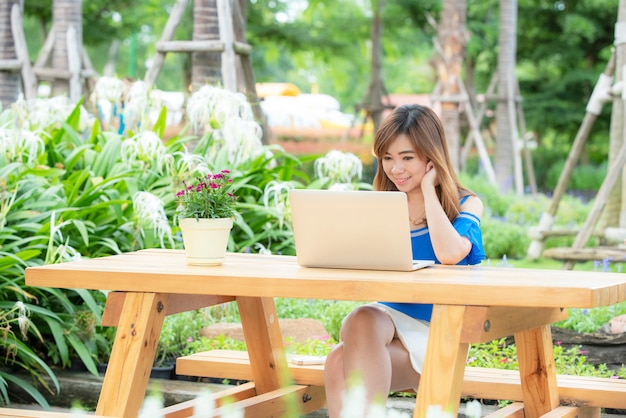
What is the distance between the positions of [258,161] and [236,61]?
81.8 inches

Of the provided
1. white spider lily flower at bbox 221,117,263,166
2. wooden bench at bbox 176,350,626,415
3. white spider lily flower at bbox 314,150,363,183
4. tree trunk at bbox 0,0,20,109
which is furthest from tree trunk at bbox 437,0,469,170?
wooden bench at bbox 176,350,626,415

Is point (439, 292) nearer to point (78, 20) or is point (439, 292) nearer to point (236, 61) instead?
point (236, 61)

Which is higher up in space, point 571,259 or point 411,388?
point 411,388

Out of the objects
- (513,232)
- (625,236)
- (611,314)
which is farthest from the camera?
(513,232)

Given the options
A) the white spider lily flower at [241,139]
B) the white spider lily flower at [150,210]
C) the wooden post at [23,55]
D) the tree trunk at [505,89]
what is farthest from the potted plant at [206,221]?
the tree trunk at [505,89]

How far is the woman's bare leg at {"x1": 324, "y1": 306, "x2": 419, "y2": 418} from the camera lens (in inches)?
114

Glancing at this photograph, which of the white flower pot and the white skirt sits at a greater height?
the white flower pot

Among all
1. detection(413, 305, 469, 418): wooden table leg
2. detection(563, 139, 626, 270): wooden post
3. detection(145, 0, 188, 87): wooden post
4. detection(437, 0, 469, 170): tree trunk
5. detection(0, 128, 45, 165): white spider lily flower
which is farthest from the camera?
detection(437, 0, 469, 170): tree trunk

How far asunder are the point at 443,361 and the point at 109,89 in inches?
167

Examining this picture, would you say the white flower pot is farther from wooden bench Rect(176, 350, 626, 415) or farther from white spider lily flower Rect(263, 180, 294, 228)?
white spider lily flower Rect(263, 180, 294, 228)

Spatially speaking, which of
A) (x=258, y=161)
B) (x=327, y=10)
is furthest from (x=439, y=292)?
(x=327, y=10)

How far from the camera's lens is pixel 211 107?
6.02 m

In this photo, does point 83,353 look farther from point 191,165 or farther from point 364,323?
point 364,323

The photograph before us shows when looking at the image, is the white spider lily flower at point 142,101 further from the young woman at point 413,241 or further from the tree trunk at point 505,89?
the tree trunk at point 505,89
